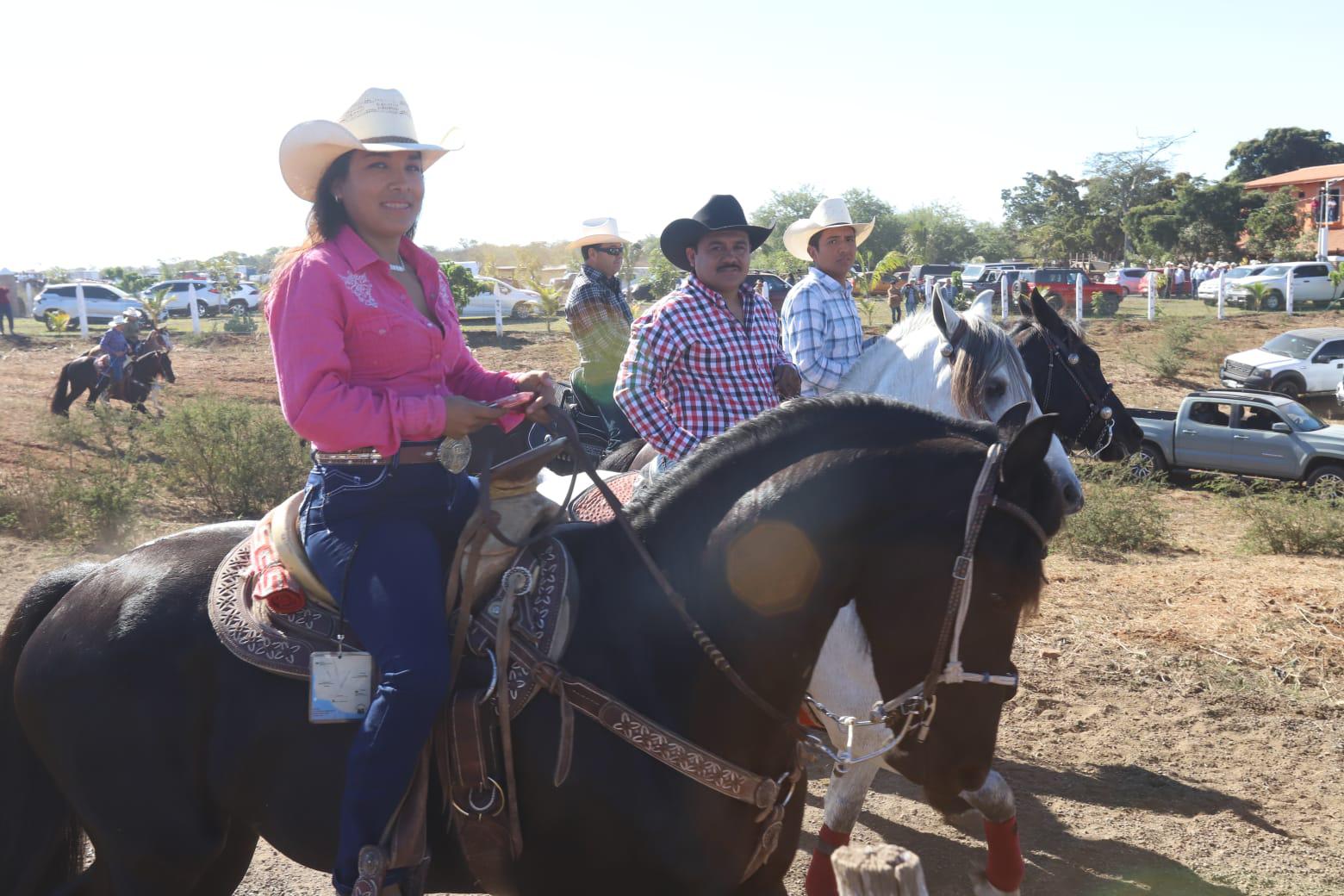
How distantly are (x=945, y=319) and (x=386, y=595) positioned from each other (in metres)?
3.02

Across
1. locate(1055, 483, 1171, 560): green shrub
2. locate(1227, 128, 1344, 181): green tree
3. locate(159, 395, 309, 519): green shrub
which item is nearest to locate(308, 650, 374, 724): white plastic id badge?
locate(1055, 483, 1171, 560): green shrub

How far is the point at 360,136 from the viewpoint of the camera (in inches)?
113

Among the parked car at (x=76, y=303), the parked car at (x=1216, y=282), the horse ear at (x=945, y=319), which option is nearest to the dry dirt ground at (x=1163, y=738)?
the horse ear at (x=945, y=319)

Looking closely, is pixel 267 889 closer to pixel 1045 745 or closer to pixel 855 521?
pixel 855 521

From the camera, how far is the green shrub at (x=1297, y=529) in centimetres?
988

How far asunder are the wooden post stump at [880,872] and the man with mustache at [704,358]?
7.81 ft

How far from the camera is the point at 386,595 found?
102 inches

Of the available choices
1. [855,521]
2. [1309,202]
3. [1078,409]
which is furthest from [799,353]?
[1309,202]

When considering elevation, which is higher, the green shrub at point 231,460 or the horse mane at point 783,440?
the horse mane at point 783,440

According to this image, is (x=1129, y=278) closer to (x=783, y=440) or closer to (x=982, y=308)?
(x=982, y=308)

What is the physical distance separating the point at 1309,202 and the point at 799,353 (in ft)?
189

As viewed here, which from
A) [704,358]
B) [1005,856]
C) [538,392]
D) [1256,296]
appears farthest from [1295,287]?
[538,392]

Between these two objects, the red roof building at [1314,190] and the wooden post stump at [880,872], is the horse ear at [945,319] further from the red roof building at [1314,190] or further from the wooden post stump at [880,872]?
the red roof building at [1314,190]

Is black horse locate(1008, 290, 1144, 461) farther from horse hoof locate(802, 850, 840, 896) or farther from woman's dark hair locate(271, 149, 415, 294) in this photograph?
woman's dark hair locate(271, 149, 415, 294)
